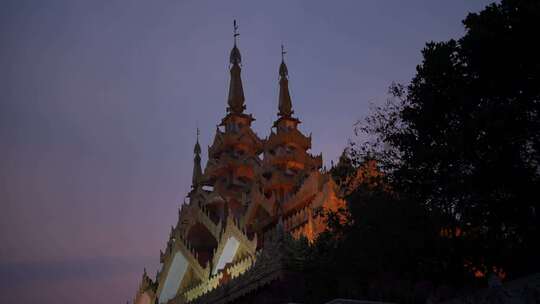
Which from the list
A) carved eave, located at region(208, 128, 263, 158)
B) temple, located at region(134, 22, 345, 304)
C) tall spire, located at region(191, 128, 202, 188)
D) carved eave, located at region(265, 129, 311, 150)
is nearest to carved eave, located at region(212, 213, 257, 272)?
temple, located at region(134, 22, 345, 304)

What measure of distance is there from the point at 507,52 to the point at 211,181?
26324 mm

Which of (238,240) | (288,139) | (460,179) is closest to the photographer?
(460,179)

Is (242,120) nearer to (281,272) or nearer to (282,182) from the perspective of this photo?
(282,182)

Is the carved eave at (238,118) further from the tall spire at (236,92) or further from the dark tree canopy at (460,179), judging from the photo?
the dark tree canopy at (460,179)

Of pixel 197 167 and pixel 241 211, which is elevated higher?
pixel 197 167

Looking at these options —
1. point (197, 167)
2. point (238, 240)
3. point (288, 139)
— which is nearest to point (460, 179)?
point (238, 240)

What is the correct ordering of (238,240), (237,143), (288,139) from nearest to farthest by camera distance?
(238,240) < (288,139) < (237,143)

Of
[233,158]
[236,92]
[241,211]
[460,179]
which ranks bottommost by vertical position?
[460,179]

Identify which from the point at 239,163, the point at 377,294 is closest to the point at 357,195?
the point at 377,294

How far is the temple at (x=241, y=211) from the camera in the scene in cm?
1897

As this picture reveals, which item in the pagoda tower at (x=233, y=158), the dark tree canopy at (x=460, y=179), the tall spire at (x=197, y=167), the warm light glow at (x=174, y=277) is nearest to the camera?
the dark tree canopy at (x=460, y=179)

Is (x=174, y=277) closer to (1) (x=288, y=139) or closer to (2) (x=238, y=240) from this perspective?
(2) (x=238, y=240)

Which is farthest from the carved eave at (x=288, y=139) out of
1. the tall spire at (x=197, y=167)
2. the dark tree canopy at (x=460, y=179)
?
the dark tree canopy at (x=460, y=179)

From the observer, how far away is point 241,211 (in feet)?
106
